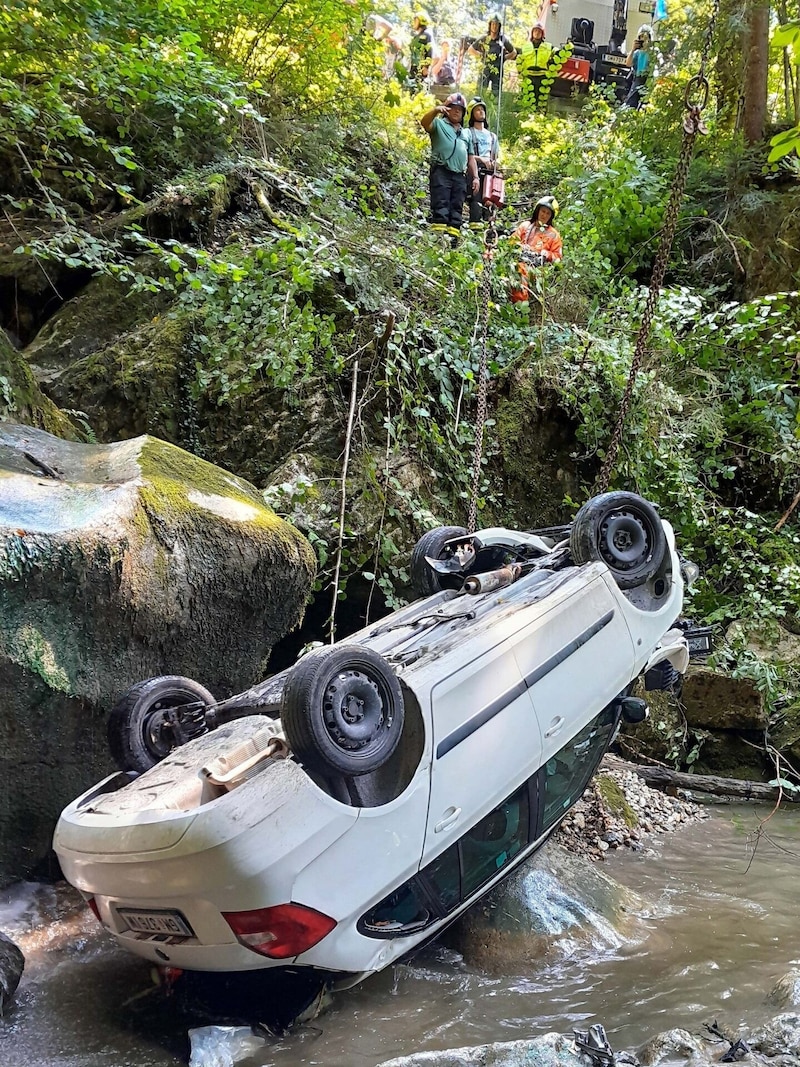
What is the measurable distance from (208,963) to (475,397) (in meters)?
5.95

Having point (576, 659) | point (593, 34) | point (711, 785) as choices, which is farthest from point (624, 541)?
point (593, 34)

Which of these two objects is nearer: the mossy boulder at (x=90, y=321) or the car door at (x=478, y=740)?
the car door at (x=478, y=740)

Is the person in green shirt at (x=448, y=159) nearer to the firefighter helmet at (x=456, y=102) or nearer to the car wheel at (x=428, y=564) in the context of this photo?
the firefighter helmet at (x=456, y=102)

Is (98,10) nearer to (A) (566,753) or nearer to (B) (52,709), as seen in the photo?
(B) (52,709)

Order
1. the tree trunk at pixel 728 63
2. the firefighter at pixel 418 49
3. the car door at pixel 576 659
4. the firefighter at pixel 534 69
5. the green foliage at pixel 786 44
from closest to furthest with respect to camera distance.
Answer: the green foliage at pixel 786 44, the car door at pixel 576 659, the tree trunk at pixel 728 63, the firefighter at pixel 418 49, the firefighter at pixel 534 69

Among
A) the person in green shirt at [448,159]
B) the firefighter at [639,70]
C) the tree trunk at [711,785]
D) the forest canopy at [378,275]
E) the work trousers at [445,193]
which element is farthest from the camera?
the firefighter at [639,70]

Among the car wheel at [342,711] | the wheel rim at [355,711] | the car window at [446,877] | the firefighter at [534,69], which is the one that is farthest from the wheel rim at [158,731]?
the firefighter at [534,69]

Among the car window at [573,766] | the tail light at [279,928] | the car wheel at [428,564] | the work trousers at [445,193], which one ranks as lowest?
the tail light at [279,928]

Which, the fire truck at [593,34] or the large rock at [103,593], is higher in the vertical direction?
the fire truck at [593,34]

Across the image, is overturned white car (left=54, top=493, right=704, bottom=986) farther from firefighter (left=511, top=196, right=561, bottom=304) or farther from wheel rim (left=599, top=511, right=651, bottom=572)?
firefighter (left=511, top=196, right=561, bottom=304)

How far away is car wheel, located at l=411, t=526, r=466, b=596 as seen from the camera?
4.63m

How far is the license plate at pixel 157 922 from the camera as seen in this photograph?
268 cm

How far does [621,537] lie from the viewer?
4.19 meters

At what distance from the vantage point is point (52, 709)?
161 inches
